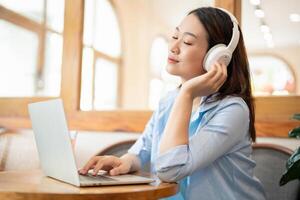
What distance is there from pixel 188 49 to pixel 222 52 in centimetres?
12

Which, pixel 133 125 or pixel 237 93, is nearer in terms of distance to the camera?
pixel 237 93

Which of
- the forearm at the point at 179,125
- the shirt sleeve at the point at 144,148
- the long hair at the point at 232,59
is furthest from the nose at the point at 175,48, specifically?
the shirt sleeve at the point at 144,148

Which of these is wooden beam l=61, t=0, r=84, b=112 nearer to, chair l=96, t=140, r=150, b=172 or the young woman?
chair l=96, t=140, r=150, b=172

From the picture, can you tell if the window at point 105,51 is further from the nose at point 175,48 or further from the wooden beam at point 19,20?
Result: the nose at point 175,48

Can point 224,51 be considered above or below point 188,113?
above

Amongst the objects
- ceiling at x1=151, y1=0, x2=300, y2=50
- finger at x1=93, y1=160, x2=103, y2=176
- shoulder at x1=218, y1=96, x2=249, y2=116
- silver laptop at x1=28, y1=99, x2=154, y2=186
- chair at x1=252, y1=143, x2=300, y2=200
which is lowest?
chair at x1=252, y1=143, x2=300, y2=200

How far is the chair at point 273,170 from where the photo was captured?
1.51 metres

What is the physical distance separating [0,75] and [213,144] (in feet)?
9.93

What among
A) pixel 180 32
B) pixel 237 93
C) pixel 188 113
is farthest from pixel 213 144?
pixel 180 32

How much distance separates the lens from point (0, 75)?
354 centimetres

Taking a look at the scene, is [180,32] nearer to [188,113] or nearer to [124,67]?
[188,113]

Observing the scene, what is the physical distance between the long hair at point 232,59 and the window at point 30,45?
288 centimetres

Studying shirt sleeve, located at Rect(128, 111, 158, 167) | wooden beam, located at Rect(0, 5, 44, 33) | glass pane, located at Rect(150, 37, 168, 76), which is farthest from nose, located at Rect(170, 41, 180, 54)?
glass pane, located at Rect(150, 37, 168, 76)

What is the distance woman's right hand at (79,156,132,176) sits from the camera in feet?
3.72
